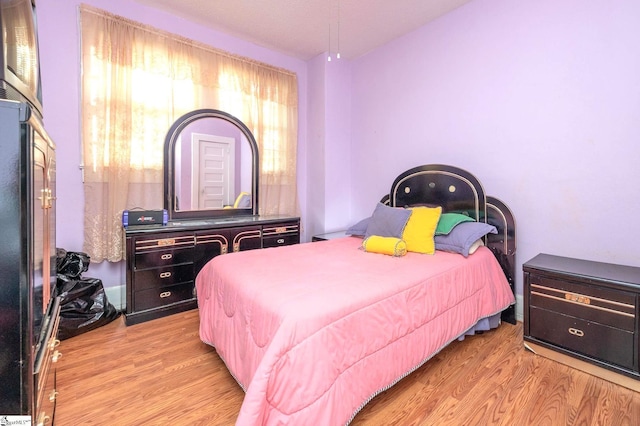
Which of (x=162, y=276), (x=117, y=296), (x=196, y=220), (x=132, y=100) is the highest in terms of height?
(x=132, y=100)

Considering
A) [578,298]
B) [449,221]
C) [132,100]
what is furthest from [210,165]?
[578,298]

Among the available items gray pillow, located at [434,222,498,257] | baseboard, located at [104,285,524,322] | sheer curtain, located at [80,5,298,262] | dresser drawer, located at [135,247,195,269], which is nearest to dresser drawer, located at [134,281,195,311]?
dresser drawer, located at [135,247,195,269]

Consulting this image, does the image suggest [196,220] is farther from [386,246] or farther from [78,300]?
[386,246]

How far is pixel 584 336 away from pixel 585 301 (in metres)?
0.22

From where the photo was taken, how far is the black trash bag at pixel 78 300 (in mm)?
2322

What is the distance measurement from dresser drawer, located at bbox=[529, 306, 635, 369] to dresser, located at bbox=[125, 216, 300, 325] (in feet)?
8.56

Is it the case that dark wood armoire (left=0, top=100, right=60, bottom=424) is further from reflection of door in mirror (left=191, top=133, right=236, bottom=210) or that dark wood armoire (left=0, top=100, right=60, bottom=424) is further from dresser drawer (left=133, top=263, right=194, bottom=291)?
reflection of door in mirror (left=191, top=133, right=236, bottom=210)

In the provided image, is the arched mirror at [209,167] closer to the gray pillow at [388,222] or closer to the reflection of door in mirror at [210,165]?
the reflection of door in mirror at [210,165]

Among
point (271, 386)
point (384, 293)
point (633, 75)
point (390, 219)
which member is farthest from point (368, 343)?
point (633, 75)

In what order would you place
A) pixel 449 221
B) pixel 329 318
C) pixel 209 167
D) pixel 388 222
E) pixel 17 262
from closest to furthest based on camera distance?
pixel 17 262, pixel 329 318, pixel 449 221, pixel 388 222, pixel 209 167

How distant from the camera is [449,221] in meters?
2.60

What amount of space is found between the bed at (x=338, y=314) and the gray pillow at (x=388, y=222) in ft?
0.95

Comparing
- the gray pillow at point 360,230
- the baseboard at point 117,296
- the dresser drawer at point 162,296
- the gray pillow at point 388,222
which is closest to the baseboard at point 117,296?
the baseboard at point 117,296

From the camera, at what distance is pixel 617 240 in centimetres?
215
